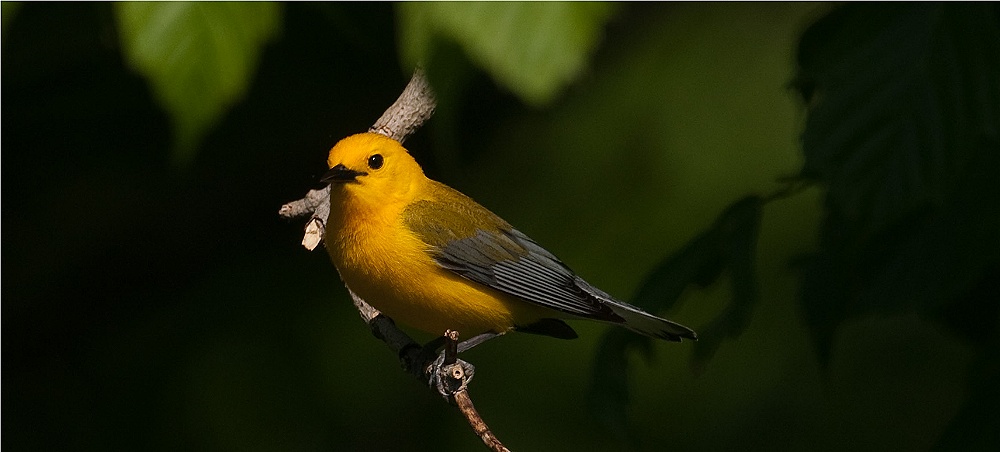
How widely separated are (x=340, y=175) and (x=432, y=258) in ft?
1.48


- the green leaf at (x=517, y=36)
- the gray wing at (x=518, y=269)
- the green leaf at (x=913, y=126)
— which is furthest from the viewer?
the gray wing at (x=518, y=269)

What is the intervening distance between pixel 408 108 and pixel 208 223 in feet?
10.6

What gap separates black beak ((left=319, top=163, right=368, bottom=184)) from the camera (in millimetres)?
2529

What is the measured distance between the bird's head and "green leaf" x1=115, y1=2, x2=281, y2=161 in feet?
2.87

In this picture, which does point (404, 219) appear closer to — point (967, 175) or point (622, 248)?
point (967, 175)

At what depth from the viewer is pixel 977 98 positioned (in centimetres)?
190

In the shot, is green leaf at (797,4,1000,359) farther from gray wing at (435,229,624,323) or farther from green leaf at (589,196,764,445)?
gray wing at (435,229,624,323)

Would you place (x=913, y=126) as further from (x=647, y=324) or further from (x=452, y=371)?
(x=452, y=371)

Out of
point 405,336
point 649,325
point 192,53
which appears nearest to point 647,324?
point 649,325

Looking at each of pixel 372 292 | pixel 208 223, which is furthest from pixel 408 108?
pixel 208 223

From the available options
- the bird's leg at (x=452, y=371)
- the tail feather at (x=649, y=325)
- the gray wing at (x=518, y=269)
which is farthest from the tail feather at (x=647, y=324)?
the bird's leg at (x=452, y=371)

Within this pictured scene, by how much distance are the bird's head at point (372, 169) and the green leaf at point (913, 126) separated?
1.03 m

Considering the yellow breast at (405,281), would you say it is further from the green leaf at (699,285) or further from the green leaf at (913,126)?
the green leaf at (913,126)

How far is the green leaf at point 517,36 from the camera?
4.04 ft
